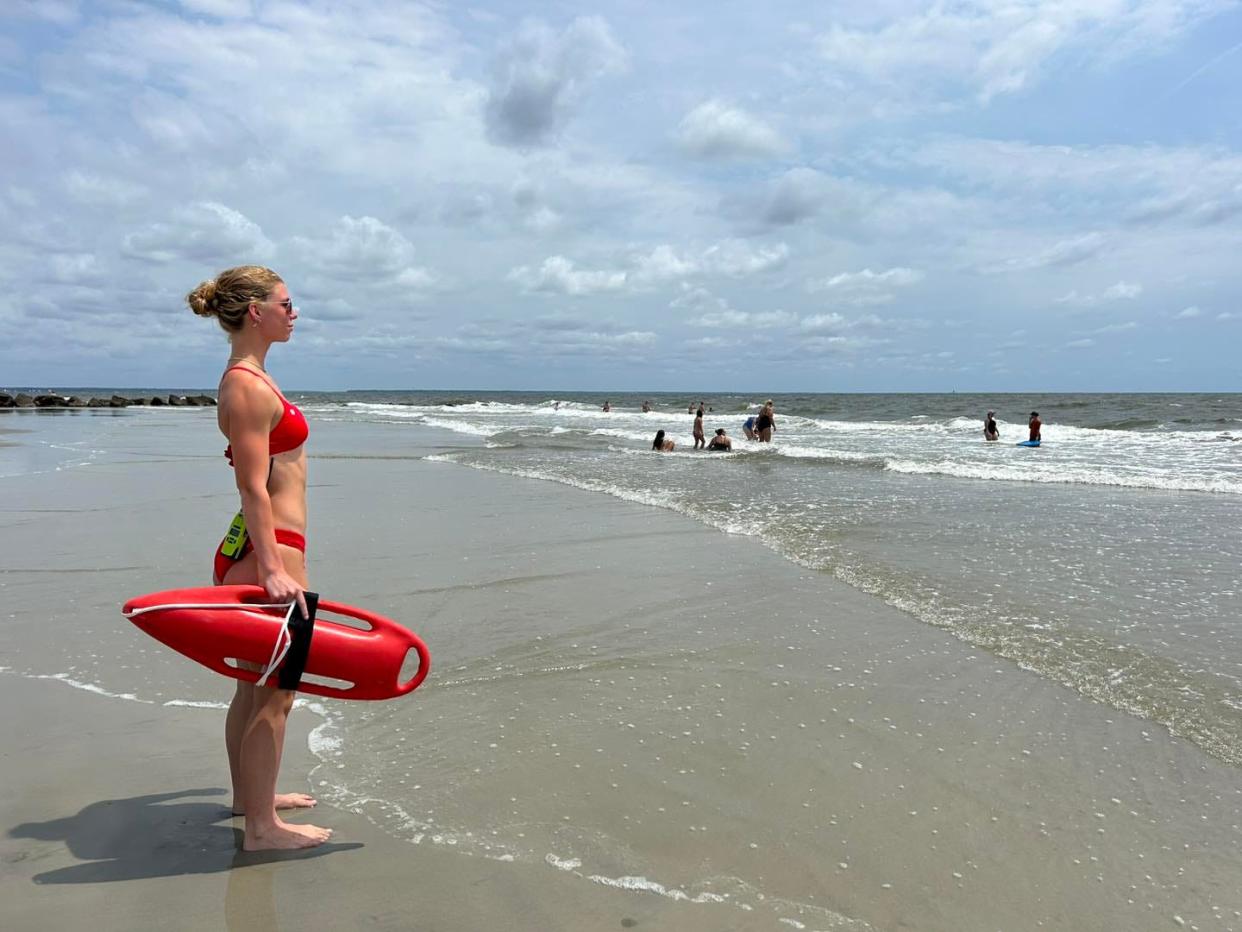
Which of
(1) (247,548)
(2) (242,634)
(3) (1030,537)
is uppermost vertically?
(1) (247,548)

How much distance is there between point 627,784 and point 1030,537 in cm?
736

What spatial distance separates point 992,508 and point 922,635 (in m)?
7.04

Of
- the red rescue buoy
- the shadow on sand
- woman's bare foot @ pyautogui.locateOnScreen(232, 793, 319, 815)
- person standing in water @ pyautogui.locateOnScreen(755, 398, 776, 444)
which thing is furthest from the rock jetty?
the red rescue buoy

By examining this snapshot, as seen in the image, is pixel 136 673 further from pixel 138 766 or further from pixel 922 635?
pixel 922 635

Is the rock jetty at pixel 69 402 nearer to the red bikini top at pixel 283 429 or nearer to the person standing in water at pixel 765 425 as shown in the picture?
the person standing in water at pixel 765 425

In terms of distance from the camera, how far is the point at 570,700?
4504mm

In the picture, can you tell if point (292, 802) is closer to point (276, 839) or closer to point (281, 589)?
point (276, 839)

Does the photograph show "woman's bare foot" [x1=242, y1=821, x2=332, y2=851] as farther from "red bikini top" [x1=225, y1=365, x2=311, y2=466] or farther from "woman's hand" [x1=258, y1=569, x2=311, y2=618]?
"red bikini top" [x1=225, y1=365, x2=311, y2=466]

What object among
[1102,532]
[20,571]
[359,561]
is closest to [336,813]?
[359,561]

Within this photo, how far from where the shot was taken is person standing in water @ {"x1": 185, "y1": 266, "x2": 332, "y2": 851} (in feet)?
9.50

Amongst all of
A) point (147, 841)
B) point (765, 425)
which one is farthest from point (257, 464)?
point (765, 425)

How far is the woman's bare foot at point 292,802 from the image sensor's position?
3295 mm

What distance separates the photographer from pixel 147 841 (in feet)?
10.1

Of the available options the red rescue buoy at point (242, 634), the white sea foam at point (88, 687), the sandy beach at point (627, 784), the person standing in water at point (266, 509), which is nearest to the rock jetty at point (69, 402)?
the sandy beach at point (627, 784)
